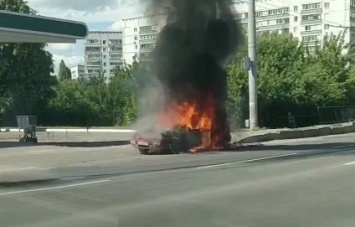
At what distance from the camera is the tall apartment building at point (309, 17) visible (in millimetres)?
87125

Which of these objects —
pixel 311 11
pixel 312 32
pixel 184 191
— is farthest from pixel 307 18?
pixel 184 191

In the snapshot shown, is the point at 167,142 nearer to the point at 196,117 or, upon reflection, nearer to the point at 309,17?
the point at 196,117

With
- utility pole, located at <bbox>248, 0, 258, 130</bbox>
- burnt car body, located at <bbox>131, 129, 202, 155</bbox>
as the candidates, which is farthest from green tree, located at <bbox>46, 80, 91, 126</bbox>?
burnt car body, located at <bbox>131, 129, 202, 155</bbox>

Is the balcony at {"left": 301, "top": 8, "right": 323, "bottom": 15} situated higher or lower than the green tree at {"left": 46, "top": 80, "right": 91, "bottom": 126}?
higher

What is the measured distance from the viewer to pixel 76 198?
10.2 metres

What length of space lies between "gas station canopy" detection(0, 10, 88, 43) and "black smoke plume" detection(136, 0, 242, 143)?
18.6ft

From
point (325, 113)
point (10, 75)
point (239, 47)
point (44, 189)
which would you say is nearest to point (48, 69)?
point (10, 75)

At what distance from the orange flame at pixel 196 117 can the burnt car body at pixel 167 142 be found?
54 cm

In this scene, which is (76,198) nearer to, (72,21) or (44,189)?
(44,189)

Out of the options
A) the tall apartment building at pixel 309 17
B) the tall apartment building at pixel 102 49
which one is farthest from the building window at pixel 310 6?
the tall apartment building at pixel 102 49

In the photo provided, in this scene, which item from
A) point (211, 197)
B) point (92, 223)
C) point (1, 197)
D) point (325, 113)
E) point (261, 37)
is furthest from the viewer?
point (261, 37)

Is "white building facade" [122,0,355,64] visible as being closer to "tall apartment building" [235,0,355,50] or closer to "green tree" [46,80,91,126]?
"tall apartment building" [235,0,355,50]

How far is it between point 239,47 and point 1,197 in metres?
14.6

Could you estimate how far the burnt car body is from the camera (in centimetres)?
1994
